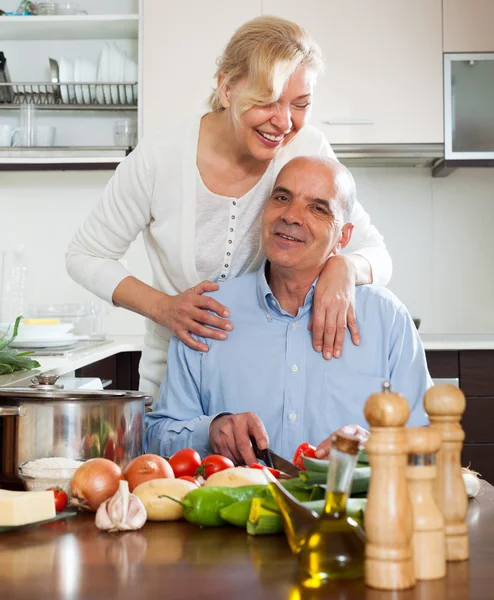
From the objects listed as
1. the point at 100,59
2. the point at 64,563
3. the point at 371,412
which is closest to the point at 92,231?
the point at 64,563

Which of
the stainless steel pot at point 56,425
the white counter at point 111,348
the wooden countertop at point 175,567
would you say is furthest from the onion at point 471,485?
the white counter at point 111,348

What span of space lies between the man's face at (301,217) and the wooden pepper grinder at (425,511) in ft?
3.57

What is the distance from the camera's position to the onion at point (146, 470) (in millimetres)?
1104

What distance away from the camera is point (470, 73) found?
12.2 ft

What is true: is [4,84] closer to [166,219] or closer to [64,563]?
[166,219]

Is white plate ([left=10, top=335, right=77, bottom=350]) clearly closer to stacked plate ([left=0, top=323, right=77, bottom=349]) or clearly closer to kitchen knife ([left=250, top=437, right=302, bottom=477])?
stacked plate ([left=0, top=323, right=77, bottom=349])

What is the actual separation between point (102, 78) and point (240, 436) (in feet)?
9.17

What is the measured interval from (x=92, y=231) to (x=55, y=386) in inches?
33.8

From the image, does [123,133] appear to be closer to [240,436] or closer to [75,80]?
[75,80]

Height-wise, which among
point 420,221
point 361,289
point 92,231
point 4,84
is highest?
point 4,84

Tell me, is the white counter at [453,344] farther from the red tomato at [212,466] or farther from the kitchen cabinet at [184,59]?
the red tomato at [212,466]

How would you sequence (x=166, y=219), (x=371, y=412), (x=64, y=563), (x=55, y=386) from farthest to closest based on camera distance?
(x=166, y=219), (x=55, y=386), (x=64, y=563), (x=371, y=412)

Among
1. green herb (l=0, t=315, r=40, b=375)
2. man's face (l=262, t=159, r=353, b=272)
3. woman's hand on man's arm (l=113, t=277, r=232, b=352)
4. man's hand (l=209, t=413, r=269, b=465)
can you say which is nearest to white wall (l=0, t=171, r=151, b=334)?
green herb (l=0, t=315, r=40, b=375)

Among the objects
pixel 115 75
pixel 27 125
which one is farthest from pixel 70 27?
pixel 27 125
